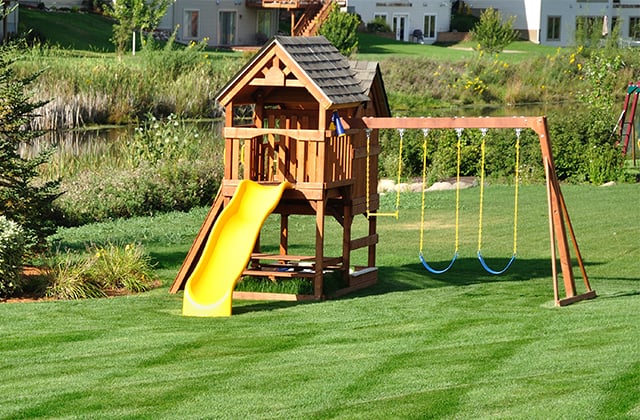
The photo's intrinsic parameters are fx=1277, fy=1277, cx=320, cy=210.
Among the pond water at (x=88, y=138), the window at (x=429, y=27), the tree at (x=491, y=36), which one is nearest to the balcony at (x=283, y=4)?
the tree at (x=491, y=36)

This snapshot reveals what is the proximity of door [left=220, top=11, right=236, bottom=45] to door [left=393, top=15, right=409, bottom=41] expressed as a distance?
12469 mm

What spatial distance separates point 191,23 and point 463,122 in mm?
60561

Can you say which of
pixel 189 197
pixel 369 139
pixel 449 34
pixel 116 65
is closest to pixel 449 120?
pixel 369 139

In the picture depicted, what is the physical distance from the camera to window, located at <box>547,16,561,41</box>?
87.4 meters

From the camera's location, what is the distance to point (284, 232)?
1773 cm

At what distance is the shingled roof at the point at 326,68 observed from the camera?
1573 cm

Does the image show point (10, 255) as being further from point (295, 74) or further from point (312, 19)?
point (312, 19)

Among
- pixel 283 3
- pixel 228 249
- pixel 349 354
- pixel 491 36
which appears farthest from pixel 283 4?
pixel 349 354

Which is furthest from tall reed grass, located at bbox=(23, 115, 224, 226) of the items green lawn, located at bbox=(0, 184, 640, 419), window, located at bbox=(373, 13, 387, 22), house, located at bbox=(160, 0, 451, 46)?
window, located at bbox=(373, 13, 387, 22)

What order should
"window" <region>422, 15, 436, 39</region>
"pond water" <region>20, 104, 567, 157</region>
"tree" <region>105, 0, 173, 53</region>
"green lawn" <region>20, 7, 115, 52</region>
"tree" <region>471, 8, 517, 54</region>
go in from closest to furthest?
"pond water" <region>20, 104, 567, 157</region> < "green lawn" <region>20, 7, 115, 52</region> < "tree" <region>105, 0, 173, 53</region> < "tree" <region>471, 8, 517, 54</region> < "window" <region>422, 15, 436, 39</region>

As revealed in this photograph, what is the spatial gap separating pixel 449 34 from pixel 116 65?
126 ft

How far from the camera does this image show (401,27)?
84.5 m

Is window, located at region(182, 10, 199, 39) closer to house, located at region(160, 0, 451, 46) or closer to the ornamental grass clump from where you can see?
house, located at region(160, 0, 451, 46)

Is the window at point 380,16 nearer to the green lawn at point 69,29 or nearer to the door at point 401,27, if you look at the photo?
the door at point 401,27
